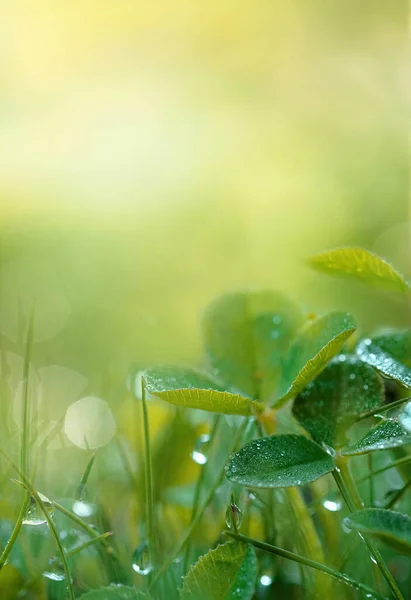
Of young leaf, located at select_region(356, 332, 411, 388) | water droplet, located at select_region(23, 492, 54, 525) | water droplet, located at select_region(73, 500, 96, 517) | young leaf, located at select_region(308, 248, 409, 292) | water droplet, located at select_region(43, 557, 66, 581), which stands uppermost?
young leaf, located at select_region(308, 248, 409, 292)

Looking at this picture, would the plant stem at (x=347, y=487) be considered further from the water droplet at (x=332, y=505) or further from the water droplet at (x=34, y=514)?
the water droplet at (x=34, y=514)

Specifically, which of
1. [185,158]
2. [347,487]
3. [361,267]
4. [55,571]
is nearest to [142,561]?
[55,571]

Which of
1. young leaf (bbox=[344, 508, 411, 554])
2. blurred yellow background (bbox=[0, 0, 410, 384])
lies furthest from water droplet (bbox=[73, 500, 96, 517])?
blurred yellow background (bbox=[0, 0, 410, 384])

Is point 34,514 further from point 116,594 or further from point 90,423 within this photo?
point 90,423

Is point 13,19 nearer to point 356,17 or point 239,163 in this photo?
point 239,163

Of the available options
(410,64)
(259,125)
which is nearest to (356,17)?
(410,64)

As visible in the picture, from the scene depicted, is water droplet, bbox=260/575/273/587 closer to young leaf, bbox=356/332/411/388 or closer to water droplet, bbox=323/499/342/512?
water droplet, bbox=323/499/342/512

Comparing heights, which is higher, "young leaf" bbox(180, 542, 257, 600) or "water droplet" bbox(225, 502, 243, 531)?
"water droplet" bbox(225, 502, 243, 531)
